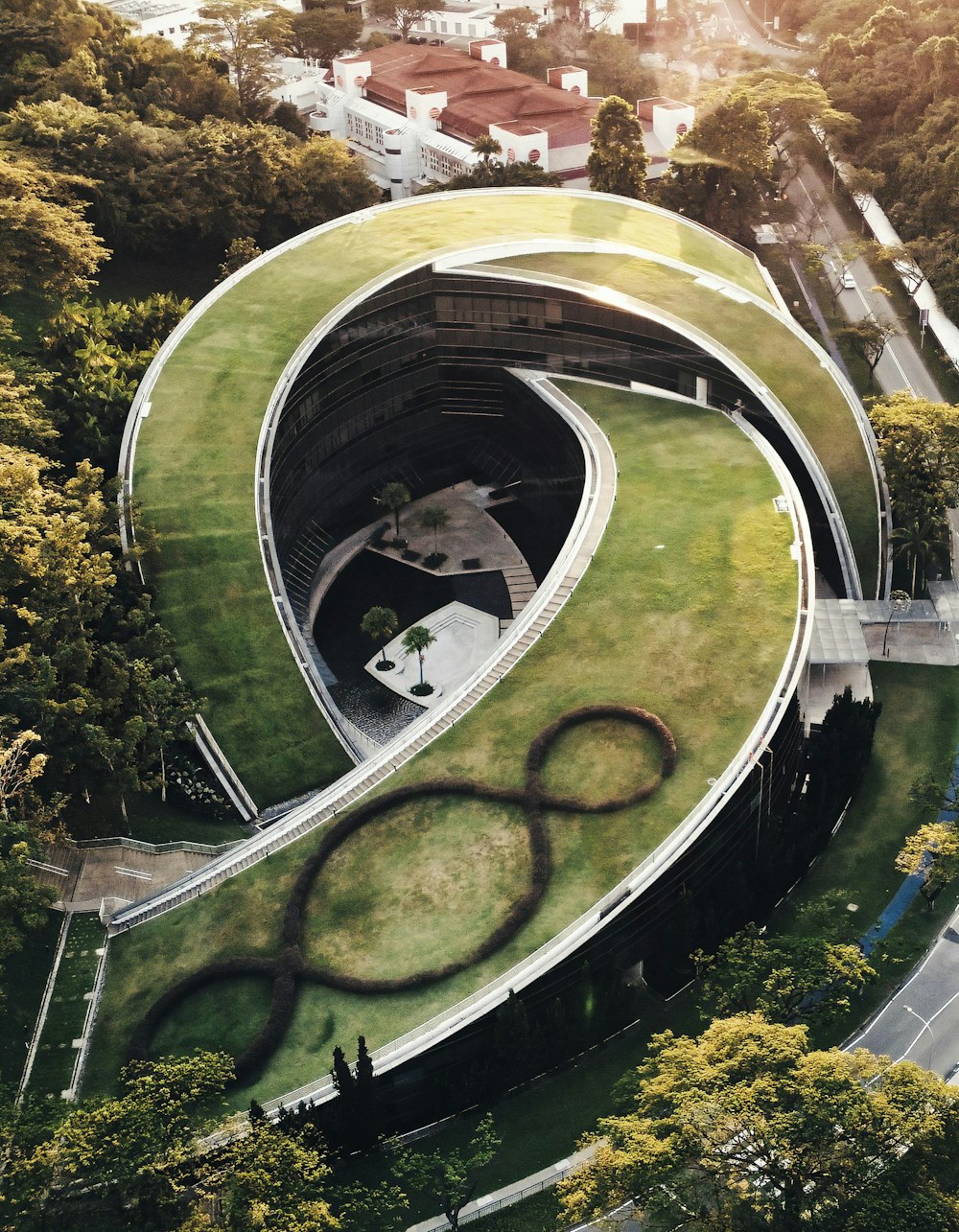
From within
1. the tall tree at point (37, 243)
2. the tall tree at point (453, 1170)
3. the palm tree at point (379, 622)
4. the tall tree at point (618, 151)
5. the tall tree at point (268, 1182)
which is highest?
the tall tree at point (618, 151)

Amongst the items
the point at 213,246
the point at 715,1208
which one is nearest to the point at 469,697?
the point at 715,1208

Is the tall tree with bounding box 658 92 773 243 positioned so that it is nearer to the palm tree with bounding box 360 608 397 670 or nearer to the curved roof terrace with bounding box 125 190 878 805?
the curved roof terrace with bounding box 125 190 878 805

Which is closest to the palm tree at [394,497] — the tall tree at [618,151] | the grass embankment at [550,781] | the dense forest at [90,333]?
the grass embankment at [550,781]

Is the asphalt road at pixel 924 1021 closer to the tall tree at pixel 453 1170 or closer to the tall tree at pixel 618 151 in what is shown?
the tall tree at pixel 453 1170

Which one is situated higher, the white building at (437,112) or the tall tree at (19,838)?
the white building at (437,112)

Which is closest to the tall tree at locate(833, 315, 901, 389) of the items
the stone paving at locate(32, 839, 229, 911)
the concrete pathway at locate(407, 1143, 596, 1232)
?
the stone paving at locate(32, 839, 229, 911)

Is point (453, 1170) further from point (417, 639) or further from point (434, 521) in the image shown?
point (434, 521)

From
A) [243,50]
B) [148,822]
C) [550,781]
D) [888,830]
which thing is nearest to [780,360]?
[888,830]
